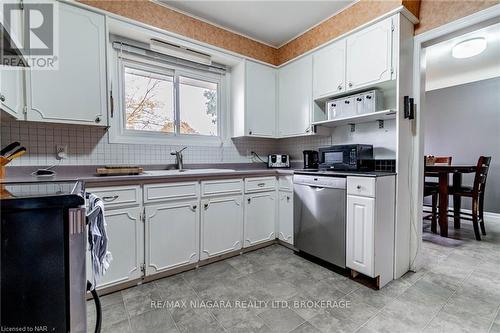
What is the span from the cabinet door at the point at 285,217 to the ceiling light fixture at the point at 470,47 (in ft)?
9.13

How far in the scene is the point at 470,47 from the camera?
9.15ft

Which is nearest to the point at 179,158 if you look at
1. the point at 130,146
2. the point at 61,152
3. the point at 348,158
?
the point at 130,146

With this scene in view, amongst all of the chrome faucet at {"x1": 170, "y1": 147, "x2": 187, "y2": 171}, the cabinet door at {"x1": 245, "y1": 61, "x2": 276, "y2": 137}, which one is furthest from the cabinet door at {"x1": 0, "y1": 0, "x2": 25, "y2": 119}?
the cabinet door at {"x1": 245, "y1": 61, "x2": 276, "y2": 137}

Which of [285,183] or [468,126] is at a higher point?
[468,126]

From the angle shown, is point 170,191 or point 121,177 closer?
point 121,177

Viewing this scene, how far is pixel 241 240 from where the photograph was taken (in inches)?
97.3

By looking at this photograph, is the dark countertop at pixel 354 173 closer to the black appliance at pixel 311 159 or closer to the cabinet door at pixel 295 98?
the black appliance at pixel 311 159

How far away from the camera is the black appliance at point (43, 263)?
0.56 meters

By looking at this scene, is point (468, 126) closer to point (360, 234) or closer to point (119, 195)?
point (360, 234)

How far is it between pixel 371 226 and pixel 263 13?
235 cm

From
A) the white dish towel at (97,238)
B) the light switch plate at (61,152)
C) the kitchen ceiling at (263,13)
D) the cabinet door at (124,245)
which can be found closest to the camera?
the white dish towel at (97,238)

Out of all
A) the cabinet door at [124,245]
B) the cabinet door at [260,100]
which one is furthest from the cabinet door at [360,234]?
the cabinet door at [124,245]

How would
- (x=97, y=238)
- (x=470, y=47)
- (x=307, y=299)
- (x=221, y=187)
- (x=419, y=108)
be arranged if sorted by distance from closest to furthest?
(x=97, y=238) → (x=307, y=299) → (x=419, y=108) → (x=221, y=187) → (x=470, y=47)

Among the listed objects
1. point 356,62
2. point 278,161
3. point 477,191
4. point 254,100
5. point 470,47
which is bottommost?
point 477,191
